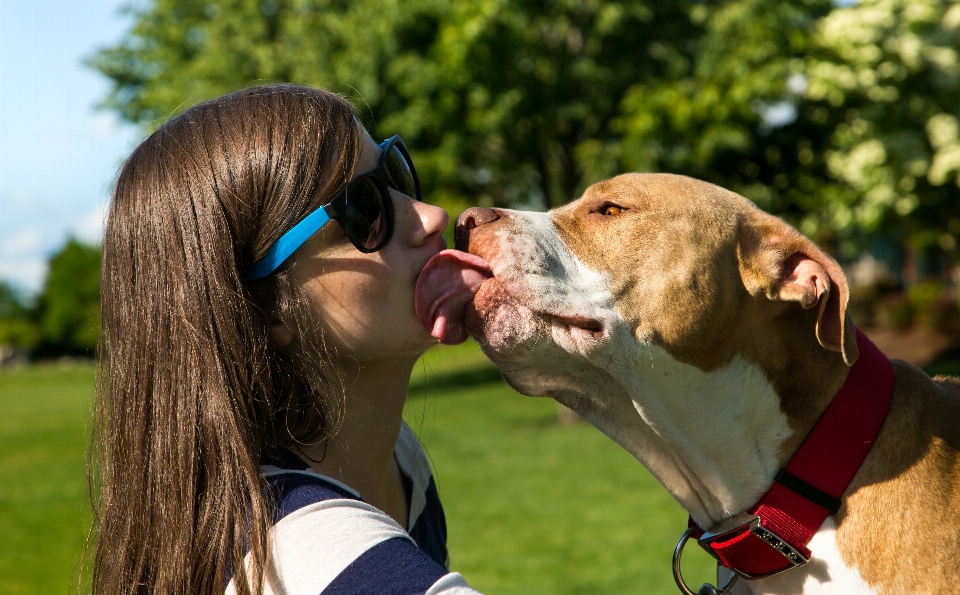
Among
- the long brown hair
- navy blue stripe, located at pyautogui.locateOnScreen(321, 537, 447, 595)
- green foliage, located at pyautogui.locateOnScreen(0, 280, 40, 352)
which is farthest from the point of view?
green foliage, located at pyautogui.locateOnScreen(0, 280, 40, 352)

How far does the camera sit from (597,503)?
31.7 ft

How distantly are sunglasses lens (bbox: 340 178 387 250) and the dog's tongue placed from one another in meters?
0.17

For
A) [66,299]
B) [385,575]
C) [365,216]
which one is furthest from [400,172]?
[66,299]

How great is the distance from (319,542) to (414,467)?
3.60ft

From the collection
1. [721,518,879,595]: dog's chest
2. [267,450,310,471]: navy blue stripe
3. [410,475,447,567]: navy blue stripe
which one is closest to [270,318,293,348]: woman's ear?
[267,450,310,471]: navy blue stripe

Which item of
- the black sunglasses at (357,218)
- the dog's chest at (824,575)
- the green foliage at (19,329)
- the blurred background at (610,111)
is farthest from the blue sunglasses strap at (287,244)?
the green foliage at (19,329)

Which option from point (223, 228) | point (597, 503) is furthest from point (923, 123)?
point (223, 228)

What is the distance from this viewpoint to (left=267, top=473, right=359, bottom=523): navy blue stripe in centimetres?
207

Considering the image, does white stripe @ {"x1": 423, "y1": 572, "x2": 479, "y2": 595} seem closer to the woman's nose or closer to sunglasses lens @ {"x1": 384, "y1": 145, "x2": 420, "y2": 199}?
the woman's nose

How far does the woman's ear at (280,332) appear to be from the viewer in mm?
2439

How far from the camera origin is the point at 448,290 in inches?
103

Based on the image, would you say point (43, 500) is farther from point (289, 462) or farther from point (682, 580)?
point (682, 580)

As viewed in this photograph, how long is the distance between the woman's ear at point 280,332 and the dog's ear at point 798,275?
1.31 metres

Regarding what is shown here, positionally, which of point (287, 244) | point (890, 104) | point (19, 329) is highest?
point (287, 244)
